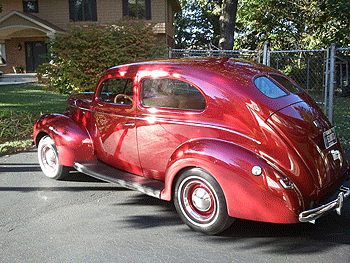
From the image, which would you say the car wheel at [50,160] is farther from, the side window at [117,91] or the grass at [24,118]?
the grass at [24,118]

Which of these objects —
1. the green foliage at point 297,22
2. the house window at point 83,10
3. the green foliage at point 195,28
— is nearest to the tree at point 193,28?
the green foliage at point 195,28

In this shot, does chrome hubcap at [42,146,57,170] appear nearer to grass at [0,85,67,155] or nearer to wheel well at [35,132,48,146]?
wheel well at [35,132,48,146]

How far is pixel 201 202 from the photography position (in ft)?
12.4

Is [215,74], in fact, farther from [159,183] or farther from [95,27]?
[95,27]

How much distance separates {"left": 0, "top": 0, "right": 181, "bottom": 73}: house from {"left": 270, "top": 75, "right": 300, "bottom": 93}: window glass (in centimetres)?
1934

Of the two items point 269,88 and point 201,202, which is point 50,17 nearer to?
point 269,88

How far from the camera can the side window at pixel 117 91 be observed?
493 cm

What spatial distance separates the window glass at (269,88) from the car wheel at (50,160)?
3.12 m

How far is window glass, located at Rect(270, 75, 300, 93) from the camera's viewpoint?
4.25 meters

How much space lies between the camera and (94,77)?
10039 mm

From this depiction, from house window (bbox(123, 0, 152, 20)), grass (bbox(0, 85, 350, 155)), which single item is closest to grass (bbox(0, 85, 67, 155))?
grass (bbox(0, 85, 350, 155))

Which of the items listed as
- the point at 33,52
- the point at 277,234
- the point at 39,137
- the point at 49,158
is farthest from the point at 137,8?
the point at 277,234

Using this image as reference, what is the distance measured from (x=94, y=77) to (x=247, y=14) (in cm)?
1551

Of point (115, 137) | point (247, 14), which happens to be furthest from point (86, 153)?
point (247, 14)
